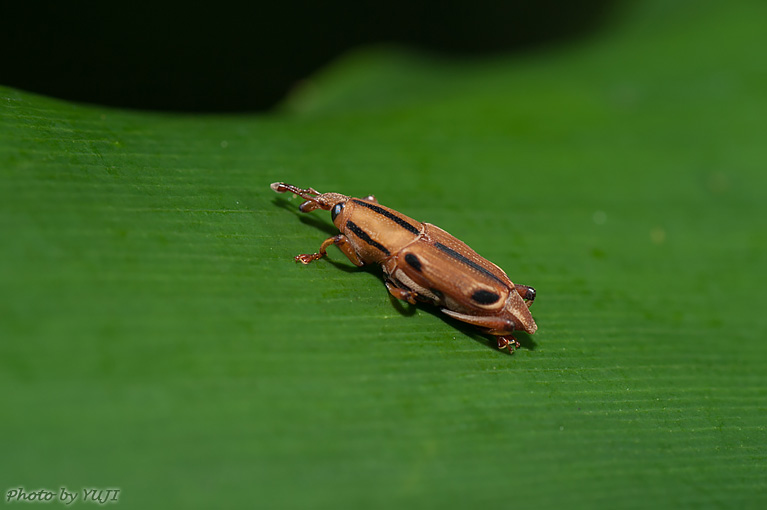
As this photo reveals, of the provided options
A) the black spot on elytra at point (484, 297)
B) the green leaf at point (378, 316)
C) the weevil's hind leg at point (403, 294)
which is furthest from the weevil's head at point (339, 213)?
the black spot on elytra at point (484, 297)

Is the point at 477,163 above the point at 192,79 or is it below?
above

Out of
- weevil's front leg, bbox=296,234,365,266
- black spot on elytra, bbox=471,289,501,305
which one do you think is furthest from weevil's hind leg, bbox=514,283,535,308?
weevil's front leg, bbox=296,234,365,266

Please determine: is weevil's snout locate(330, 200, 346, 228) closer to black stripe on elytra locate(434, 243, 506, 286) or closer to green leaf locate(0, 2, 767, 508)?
green leaf locate(0, 2, 767, 508)

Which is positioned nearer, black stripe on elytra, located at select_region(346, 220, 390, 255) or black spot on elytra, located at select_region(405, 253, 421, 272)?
black spot on elytra, located at select_region(405, 253, 421, 272)

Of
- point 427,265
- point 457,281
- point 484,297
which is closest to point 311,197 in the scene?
point 427,265

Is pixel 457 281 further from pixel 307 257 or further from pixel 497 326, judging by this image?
pixel 307 257

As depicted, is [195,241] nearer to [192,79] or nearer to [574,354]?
[574,354]

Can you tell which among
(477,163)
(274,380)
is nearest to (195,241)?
(274,380)
